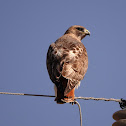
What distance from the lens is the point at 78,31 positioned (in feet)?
28.8

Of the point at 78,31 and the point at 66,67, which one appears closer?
the point at 66,67

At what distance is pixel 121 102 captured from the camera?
4719mm

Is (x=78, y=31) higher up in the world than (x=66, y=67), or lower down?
higher up

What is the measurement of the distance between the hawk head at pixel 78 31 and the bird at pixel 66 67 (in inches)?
64.4

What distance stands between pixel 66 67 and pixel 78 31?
305 centimetres

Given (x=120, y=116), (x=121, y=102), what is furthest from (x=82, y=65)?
(x=120, y=116)

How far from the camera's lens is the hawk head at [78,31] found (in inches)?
344

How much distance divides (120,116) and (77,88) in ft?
7.11

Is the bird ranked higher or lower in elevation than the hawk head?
lower

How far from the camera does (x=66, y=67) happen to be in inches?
231

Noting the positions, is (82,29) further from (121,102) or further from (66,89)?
(121,102)

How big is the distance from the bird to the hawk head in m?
1.64

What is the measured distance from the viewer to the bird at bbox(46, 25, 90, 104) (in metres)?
5.75

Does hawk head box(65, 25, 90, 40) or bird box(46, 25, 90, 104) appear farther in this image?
hawk head box(65, 25, 90, 40)
